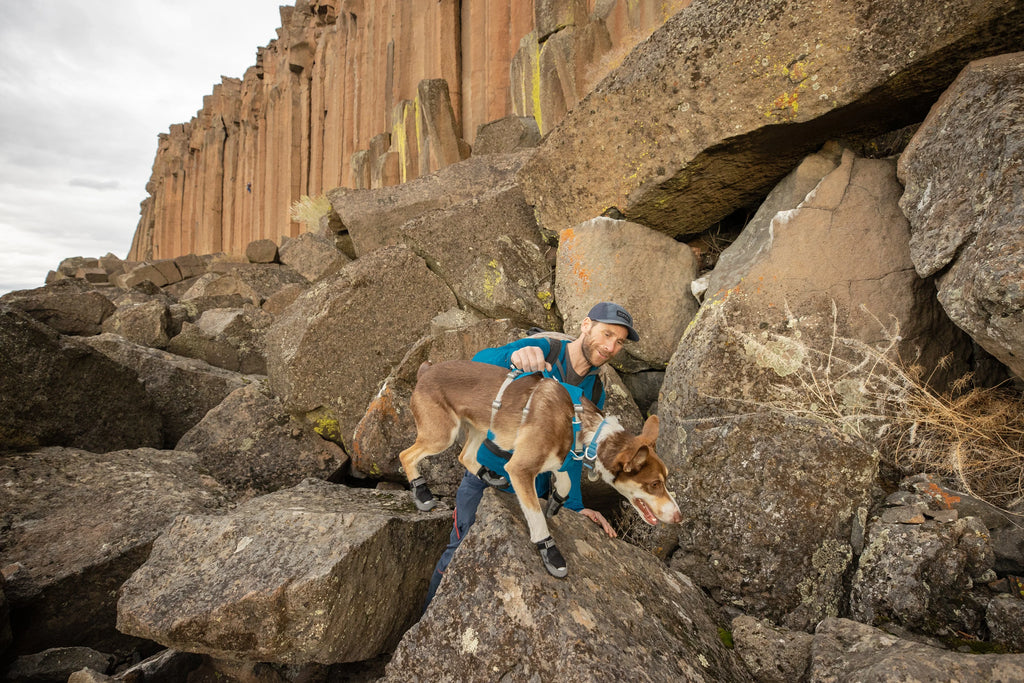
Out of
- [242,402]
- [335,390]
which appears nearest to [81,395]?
[242,402]

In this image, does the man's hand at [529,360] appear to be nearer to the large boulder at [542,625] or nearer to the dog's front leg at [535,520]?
the dog's front leg at [535,520]

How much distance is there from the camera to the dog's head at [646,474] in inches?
114

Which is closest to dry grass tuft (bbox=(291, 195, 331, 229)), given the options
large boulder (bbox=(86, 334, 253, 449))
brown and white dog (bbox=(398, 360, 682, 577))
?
large boulder (bbox=(86, 334, 253, 449))

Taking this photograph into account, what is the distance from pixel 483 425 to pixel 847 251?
2.72 meters

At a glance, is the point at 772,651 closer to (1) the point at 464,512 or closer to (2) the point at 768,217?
(1) the point at 464,512

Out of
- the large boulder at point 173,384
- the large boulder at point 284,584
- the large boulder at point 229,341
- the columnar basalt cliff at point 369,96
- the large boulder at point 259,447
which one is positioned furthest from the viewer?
the large boulder at point 229,341

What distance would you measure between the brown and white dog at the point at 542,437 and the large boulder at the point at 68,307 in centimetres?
1161

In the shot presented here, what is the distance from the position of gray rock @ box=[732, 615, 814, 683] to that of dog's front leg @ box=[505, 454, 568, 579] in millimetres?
1085

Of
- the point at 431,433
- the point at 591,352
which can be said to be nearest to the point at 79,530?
the point at 431,433

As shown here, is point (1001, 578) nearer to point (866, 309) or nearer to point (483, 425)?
point (866, 309)

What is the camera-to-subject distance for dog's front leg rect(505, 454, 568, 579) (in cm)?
273

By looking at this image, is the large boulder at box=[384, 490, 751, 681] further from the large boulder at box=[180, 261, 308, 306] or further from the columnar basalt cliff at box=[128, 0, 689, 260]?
the large boulder at box=[180, 261, 308, 306]

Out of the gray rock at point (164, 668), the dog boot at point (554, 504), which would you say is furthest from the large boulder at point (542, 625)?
the gray rock at point (164, 668)

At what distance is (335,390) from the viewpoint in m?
5.95
